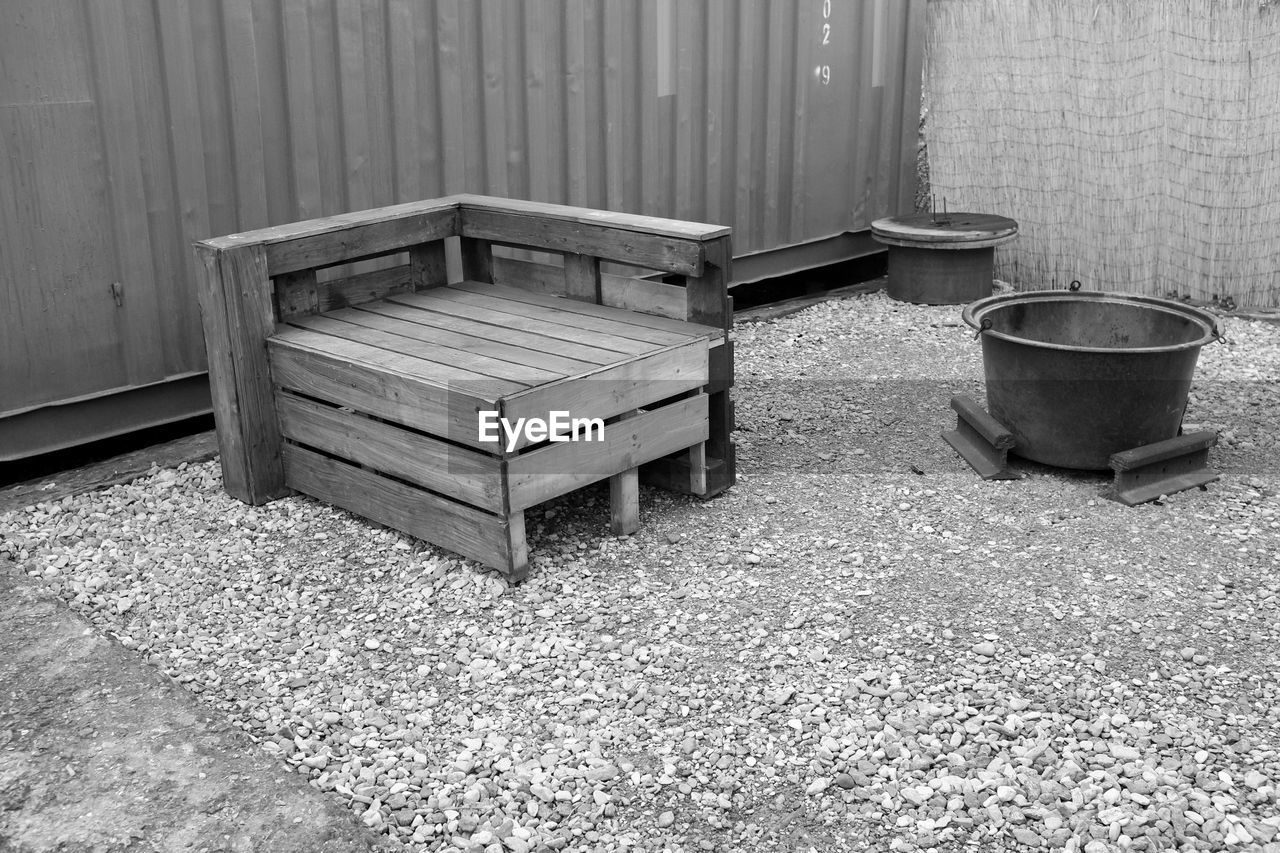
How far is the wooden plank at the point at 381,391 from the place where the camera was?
150 inches

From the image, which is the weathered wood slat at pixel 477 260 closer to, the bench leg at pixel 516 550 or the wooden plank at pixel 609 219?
the wooden plank at pixel 609 219

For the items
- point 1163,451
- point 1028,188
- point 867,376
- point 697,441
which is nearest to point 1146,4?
point 1028,188

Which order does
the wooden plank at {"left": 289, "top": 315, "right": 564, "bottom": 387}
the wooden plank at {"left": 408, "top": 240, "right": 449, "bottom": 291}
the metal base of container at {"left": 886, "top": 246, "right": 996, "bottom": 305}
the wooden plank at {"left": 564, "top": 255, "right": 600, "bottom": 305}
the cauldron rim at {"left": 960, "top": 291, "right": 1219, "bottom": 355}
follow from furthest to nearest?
the metal base of container at {"left": 886, "top": 246, "right": 996, "bottom": 305} → the wooden plank at {"left": 408, "top": 240, "right": 449, "bottom": 291} → the wooden plank at {"left": 564, "top": 255, "right": 600, "bottom": 305} → the cauldron rim at {"left": 960, "top": 291, "right": 1219, "bottom": 355} → the wooden plank at {"left": 289, "top": 315, "right": 564, "bottom": 387}

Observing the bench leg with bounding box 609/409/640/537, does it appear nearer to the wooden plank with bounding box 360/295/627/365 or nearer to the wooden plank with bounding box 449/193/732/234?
the wooden plank with bounding box 360/295/627/365

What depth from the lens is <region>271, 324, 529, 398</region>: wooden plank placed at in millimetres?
3828

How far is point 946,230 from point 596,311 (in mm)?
3272

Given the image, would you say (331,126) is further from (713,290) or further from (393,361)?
(713,290)

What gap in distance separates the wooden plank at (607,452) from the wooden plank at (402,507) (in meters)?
0.15

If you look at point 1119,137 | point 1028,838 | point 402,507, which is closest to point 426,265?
point 402,507

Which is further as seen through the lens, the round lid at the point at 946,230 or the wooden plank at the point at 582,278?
the round lid at the point at 946,230

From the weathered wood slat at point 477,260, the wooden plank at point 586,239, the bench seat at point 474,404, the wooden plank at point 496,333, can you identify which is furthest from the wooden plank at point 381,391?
the weathered wood slat at point 477,260

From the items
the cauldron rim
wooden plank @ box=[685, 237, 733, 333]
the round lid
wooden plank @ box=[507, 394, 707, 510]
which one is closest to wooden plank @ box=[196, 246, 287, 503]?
wooden plank @ box=[507, 394, 707, 510]

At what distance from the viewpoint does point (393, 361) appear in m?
4.12

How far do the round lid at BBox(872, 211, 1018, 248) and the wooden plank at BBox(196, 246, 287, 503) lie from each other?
4.09m
